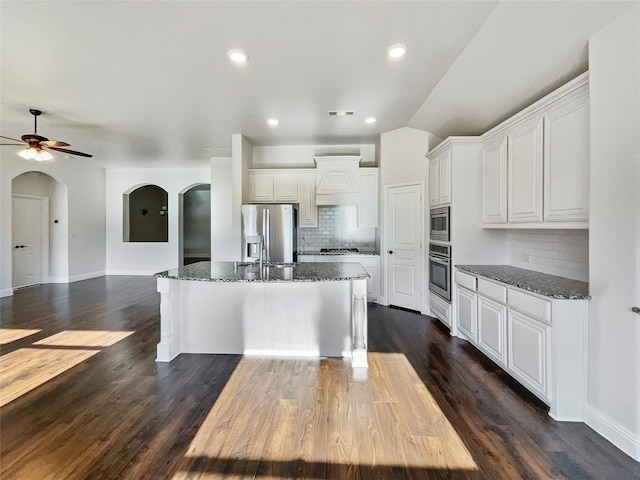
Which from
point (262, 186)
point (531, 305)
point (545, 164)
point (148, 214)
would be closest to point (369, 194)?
point (262, 186)

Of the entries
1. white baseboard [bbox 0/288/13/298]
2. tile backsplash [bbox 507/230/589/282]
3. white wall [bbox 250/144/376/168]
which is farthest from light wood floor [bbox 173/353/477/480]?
A: white baseboard [bbox 0/288/13/298]

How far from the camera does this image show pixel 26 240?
257 inches

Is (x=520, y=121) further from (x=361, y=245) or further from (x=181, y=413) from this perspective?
(x=181, y=413)

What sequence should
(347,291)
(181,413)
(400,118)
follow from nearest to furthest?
(181,413) < (347,291) < (400,118)

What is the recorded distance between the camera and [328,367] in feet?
9.14

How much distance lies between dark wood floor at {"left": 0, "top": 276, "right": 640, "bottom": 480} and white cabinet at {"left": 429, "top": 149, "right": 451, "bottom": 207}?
1739 mm

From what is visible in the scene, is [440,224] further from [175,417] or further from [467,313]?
[175,417]

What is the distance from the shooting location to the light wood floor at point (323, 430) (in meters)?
1.61

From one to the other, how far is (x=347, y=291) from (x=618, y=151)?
7.14ft

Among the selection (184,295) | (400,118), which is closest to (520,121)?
(400,118)

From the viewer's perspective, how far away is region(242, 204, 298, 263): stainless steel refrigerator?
4879mm

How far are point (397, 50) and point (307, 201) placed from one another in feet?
10.2

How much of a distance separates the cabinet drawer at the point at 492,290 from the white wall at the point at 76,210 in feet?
25.1

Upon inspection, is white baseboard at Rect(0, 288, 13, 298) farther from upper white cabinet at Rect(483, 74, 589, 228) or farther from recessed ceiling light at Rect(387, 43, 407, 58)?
upper white cabinet at Rect(483, 74, 589, 228)
